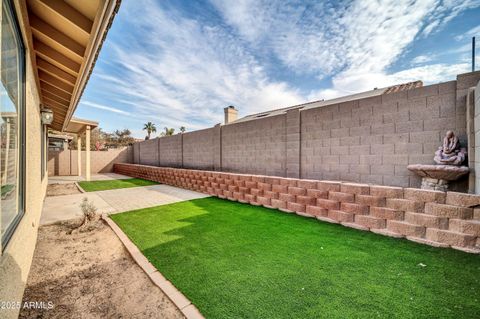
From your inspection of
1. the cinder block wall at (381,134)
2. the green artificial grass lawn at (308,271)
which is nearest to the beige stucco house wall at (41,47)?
the green artificial grass lawn at (308,271)

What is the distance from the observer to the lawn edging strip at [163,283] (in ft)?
5.49

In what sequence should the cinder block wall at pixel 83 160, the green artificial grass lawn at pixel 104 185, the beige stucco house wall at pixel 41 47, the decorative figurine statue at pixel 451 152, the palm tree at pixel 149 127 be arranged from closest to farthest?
the beige stucco house wall at pixel 41 47, the decorative figurine statue at pixel 451 152, the green artificial grass lawn at pixel 104 185, the cinder block wall at pixel 83 160, the palm tree at pixel 149 127

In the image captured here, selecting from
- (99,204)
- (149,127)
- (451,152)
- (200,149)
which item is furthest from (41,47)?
(149,127)

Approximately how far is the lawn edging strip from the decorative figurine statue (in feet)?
13.3

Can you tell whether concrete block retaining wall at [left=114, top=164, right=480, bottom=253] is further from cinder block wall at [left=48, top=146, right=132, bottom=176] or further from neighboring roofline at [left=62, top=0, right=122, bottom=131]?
cinder block wall at [left=48, top=146, right=132, bottom=176]

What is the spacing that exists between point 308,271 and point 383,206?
185 centimetres

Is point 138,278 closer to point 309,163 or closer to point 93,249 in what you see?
point 93,249

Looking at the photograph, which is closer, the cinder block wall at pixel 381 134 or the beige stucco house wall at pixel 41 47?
the beige stucco house wall at pixel 41 47

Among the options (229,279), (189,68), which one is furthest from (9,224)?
(189,68)

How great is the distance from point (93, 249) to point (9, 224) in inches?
65.3

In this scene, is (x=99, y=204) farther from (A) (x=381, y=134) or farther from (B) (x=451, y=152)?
(B) (x=451, y=152)

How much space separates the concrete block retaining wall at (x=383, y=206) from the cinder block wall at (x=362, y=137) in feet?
2.90

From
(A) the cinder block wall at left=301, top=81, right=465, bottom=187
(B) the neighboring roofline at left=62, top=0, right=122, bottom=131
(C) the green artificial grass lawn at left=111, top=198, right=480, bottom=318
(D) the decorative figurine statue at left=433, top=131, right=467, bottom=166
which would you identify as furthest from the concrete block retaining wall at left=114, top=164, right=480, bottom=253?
(B) the neighboring roofline at left=62, top=0, right=122, bottom=131

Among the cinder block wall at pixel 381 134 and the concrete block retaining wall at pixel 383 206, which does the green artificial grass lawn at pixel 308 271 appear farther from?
the cinder block wall at pixel 381 134
